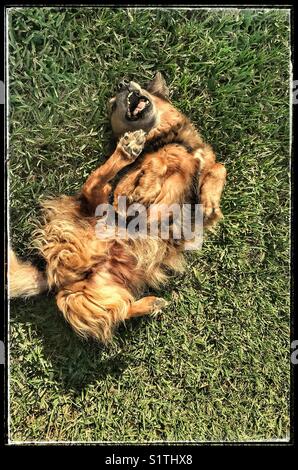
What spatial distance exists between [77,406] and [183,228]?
1.34 meters

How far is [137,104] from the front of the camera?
2.58 metres

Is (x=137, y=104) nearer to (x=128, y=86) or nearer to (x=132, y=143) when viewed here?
(x=128, y=86)

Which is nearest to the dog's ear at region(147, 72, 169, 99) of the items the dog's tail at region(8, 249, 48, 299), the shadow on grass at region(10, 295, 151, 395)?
the dog's tail at region(8, 249, 48, 299)

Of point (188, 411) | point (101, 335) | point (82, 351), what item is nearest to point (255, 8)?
point (101, 335)

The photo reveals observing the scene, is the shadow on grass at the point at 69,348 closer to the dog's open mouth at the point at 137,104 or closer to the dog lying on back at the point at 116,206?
the dog lying on back at the point at 116,206

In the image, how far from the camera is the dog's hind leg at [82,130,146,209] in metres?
2.54

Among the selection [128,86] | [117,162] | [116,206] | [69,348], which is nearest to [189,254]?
[116,206]

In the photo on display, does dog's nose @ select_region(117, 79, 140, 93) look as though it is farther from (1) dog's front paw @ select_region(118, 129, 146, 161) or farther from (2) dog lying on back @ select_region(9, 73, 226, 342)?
(1) dog's front paw @ select_region(118, 129, 146, 161)

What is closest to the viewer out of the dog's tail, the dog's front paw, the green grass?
the dog's front paw

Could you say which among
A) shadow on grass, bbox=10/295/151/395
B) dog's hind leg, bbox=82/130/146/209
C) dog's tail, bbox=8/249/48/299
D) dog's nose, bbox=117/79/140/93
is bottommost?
shadow on grass, bbox=10/295/151/395

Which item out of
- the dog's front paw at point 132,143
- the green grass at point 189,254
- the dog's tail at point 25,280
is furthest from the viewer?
the green grass at point 189,254

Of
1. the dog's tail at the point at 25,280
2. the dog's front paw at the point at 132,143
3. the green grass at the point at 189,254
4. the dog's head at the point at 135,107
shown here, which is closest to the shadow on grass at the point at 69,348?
the green grass at the point at 189,254

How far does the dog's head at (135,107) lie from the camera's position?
2.57m

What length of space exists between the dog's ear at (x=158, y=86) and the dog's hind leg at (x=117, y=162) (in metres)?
0.35
